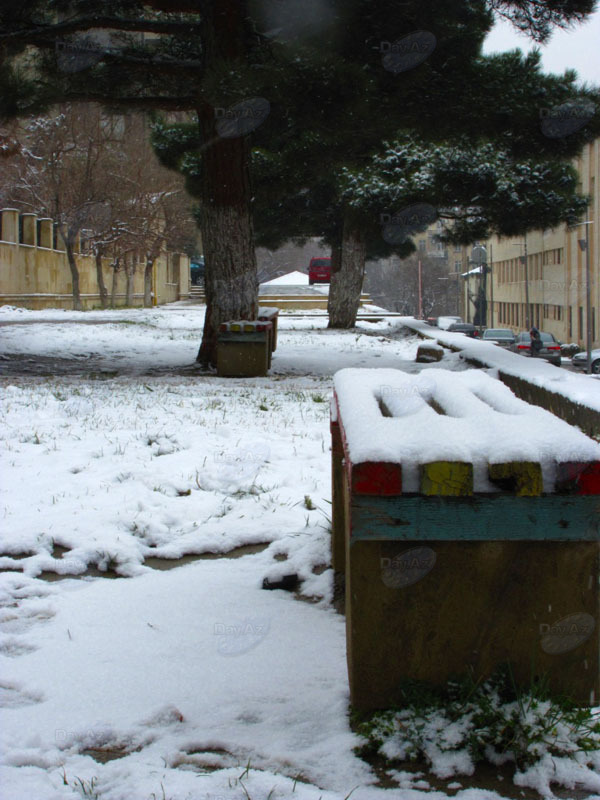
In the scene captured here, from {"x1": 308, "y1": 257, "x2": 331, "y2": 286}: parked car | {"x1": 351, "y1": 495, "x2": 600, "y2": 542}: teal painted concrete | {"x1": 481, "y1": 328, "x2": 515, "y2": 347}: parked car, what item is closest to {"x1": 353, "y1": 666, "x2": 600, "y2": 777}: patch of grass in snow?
{"x1": 351, "y1": 495, "x2": 600, "y2": 542}: teal painted concrete

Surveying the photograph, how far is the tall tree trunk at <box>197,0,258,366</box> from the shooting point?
12000 mm

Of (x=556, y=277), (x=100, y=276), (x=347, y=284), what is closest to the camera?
(x=347, y=284)

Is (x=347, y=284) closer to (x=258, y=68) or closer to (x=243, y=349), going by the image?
(x=243, y=349)

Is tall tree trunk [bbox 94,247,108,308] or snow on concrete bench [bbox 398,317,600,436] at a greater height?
tall tree trunk [bbox 94,247,108,308]

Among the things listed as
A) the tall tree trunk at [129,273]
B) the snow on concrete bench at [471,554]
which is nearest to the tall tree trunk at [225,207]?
the snow on concrete bench at [471,554]

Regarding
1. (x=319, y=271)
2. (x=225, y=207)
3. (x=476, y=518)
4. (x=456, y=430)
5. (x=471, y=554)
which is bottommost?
(x=471, y=554)

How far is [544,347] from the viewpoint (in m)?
35.9

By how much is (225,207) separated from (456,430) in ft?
33.5

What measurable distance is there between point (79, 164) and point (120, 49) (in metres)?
24.8

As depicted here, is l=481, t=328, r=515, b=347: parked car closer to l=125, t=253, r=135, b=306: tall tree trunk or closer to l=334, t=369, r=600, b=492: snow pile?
l=125, t=253, r=135, b=306: tall tree trunk

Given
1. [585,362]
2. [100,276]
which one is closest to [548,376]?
[585,362]

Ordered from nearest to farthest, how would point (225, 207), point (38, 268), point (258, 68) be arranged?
point (258, 68)
point (225, 207)
point (38, 268)

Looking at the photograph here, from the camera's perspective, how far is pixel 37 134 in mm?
35406

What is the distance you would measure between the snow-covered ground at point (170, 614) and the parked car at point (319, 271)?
4880 cm
